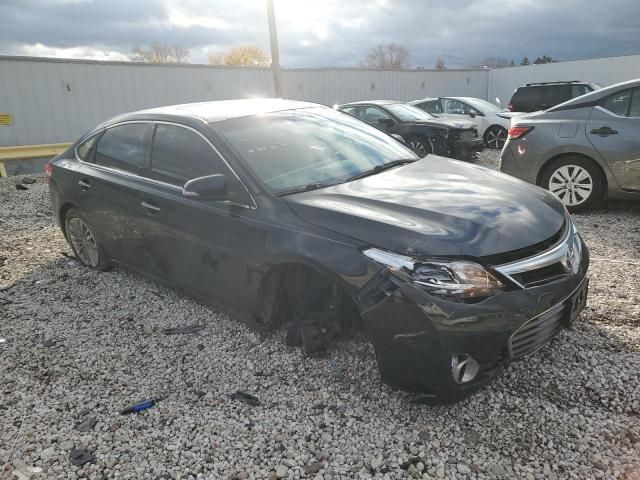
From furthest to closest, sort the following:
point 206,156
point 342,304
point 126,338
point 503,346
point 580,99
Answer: point 580,99, point 126,338, point 206,156, point 342,304, point 503,346

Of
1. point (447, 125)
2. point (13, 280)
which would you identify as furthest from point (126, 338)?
point (447, 125)

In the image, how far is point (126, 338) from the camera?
11.3 ft

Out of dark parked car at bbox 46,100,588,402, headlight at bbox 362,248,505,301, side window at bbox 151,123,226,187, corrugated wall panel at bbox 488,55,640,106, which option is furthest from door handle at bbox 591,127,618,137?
corrugated wall panel at bbox 488,55,640,106

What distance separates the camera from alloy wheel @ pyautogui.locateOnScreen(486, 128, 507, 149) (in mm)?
12922

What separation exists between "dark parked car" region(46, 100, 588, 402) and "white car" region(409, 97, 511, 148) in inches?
391

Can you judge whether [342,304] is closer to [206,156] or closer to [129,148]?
[206,156]

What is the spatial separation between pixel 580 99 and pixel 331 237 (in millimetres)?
4575

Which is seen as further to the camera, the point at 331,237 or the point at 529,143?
the point at 529,143

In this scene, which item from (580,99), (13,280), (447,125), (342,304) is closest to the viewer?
(342,304)

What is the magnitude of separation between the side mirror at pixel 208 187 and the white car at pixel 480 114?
36.2 ft

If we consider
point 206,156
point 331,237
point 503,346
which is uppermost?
point 206,156

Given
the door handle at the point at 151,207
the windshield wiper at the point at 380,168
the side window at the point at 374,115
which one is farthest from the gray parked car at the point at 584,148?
the side window at the point at 374,115

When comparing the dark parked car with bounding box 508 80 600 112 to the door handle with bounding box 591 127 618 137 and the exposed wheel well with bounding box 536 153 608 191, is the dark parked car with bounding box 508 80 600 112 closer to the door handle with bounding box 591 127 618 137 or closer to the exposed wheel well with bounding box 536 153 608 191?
the exposed wheel well with bounding box 536 153 608 191

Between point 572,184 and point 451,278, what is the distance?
422 cm
